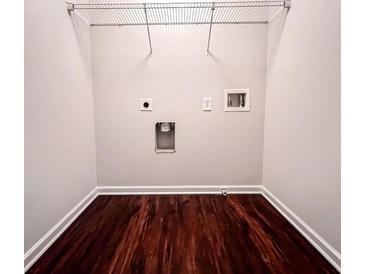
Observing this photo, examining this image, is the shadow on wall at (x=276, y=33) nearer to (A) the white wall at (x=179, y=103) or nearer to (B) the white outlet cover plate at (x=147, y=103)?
(A) the white wall at (x=179, y=103)

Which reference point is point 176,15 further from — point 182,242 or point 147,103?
point 182,242

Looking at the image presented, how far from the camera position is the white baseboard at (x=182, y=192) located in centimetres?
125

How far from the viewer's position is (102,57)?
7.04 feet

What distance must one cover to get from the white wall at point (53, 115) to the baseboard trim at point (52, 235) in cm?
4

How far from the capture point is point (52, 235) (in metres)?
1.44

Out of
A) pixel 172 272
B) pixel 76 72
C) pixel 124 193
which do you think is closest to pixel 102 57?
pixel 76 72

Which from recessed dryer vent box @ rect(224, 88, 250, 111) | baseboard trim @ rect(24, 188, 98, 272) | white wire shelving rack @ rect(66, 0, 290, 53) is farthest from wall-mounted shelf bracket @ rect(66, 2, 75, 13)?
baseboard trim @ rect(24, 188, 98, 272)

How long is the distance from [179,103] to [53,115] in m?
1.21

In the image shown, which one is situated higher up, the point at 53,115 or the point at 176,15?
the point at 176,15

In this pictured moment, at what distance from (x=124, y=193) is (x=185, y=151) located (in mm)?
867

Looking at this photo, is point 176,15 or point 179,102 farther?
point 179,102

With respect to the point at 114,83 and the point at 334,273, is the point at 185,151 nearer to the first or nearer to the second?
the point at 114,83

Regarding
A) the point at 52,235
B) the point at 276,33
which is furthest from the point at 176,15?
the point at 52,235

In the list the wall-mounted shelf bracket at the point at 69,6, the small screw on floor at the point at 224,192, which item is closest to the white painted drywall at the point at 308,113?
the small screw on floor at the point at 224,192
